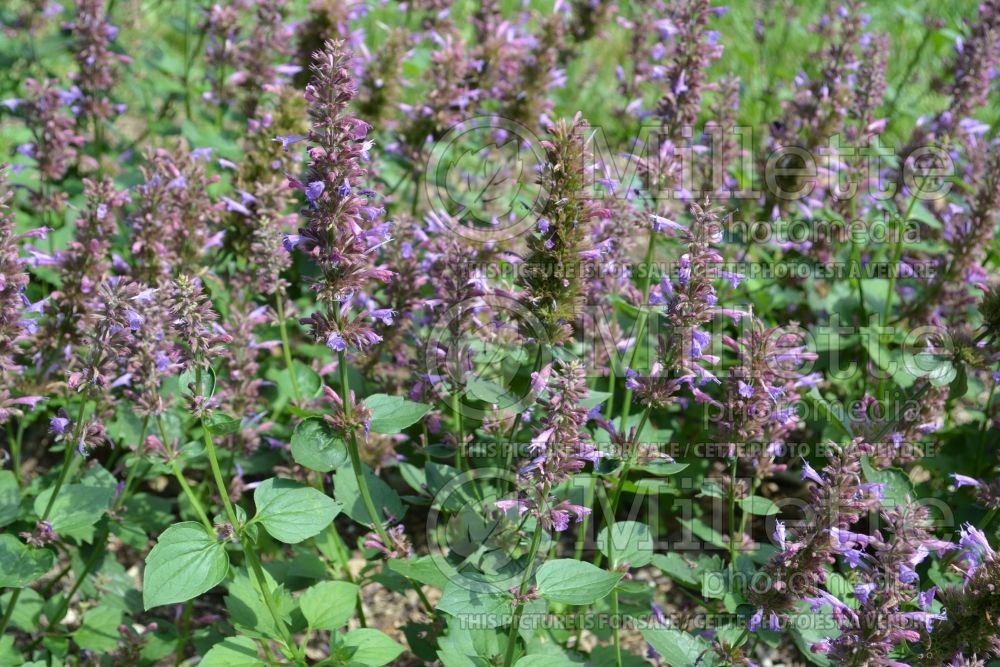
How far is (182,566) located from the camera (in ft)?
10.1

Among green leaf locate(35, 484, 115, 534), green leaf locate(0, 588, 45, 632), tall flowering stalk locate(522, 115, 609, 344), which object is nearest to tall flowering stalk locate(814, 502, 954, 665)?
tall flowering stalk locate(522, 115, 609, 344)

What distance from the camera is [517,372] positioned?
4086 millimetres

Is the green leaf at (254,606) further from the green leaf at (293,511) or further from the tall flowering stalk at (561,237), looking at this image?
the tall flowering stalk at (561,237)

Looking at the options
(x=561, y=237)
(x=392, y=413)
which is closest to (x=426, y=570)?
(x=392, y=413)

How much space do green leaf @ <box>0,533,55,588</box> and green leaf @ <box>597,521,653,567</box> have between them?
7.02ft

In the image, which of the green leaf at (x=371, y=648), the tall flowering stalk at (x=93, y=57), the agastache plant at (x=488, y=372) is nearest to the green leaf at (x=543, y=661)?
the agastache plant at (x=488, y=372)

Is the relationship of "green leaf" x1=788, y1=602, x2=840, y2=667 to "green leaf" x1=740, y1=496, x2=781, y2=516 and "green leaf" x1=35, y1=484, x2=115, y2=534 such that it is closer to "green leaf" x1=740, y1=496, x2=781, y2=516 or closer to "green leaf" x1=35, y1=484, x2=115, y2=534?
"green leaf" x1=740, y1=496, x2=781, y2=516

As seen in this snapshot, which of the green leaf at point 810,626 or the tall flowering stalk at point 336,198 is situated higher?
the tall flowering stalk at point 336,198

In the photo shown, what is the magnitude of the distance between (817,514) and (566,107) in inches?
263

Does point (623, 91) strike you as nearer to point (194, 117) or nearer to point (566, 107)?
point (566, 107)

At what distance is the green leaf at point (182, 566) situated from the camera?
9.72 feet

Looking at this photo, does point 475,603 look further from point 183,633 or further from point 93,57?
point 93,57
